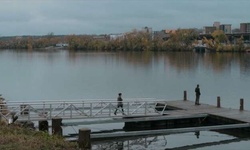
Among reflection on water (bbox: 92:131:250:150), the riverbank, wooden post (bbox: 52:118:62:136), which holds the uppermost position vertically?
the riverbank

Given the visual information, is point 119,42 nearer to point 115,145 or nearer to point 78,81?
point 78,81

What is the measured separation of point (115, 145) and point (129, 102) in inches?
142

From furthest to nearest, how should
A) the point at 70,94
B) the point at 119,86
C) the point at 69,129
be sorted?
1. the point at 119,86
2. the point at 70,94
3. the point at 69,129

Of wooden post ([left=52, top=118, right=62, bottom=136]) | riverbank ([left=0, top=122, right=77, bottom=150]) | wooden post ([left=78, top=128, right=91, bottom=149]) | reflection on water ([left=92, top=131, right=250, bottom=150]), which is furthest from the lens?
reflection on water ([left=92, top=131, right=250, bottom=150])

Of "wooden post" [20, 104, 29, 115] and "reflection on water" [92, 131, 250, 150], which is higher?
"wooden post" [20, 104, 29, 115]

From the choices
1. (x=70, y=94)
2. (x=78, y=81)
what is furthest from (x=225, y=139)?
(x=78, y=81)

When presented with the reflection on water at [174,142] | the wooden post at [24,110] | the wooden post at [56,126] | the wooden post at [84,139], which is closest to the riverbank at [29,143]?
the wooden post at [84,139]

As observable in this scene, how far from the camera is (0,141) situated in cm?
1505

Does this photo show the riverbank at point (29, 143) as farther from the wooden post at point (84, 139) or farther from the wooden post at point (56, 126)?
the wooden post at point (56, 126)

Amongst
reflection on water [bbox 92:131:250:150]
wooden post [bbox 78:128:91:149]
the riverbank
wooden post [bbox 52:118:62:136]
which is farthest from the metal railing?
the riverbank

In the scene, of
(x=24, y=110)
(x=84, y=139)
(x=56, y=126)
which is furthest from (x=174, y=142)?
(x=84, y=139)

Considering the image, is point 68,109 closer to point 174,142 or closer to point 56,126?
point 56,126

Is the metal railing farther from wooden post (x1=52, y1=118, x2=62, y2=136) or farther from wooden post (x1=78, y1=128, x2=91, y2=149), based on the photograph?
wooden post (x1=78, y1=128, x2=91, y2=149)

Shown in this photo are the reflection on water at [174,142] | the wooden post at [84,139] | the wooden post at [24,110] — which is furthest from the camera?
the wooden post at [24,110]
